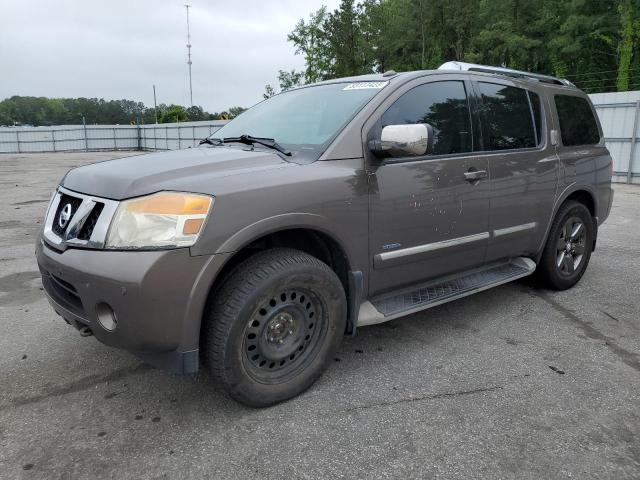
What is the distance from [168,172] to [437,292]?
191 cm

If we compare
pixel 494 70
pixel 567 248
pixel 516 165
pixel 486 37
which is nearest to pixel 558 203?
pixel 567 248

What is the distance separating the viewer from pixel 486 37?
37031 mm

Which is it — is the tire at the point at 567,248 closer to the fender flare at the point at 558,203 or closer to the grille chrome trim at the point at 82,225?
the fender flare at the point at 558,203

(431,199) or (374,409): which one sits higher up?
(431,199)

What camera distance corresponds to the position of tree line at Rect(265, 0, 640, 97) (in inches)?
1296

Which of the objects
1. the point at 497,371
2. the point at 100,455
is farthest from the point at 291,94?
the point at 100,455

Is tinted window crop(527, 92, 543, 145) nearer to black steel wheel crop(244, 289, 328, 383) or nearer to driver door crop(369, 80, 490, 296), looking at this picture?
driver door crop(369, 80, 490, 296)

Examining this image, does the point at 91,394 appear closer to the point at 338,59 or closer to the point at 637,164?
the point at 637,164

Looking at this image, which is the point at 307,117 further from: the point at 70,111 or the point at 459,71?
the point at 70,111

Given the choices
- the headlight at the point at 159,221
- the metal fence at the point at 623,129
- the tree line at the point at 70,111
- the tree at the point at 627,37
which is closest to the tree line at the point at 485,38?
the tree at the point at 627,37

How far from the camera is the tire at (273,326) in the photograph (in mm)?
2416

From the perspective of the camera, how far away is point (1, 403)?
2703 mm

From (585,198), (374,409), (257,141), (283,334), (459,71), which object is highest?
(459,71)

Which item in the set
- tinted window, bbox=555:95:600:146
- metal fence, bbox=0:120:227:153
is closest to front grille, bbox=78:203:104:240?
tinted window, bbox=555:95:600:146
